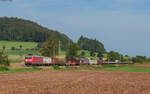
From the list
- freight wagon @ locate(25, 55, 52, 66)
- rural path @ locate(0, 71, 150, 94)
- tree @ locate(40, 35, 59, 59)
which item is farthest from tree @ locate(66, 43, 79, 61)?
rural path @ locate(0, 71, 150, 94)

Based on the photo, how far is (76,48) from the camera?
4313 inches

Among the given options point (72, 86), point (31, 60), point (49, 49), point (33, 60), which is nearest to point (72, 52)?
point (49, 49)

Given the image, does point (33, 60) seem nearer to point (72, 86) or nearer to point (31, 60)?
point (31, 60)

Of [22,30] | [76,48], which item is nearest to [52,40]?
[76,48]

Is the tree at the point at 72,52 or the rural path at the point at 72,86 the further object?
the tree at the point at 72,52

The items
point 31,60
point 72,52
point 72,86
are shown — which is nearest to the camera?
point 72,86

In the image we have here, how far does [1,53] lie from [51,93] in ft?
184

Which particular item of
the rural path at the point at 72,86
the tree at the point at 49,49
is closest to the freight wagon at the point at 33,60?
the tree at the point at 49,49

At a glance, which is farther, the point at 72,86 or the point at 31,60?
the point at 31,60

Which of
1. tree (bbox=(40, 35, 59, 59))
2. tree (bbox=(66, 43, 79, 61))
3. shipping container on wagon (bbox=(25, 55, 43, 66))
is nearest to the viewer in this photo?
shipping container on wagon (bbox=(25, 55, 43, 66))

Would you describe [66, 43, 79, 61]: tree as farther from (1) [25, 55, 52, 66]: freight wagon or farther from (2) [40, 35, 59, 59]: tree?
(1) [25, 55, 52, 66]: freight wagon

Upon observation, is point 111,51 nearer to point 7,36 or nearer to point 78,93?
point 7,36

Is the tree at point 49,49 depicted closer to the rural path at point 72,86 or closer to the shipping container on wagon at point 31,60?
the shipping container on wagon at point 31,60

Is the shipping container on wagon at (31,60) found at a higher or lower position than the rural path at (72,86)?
higher
